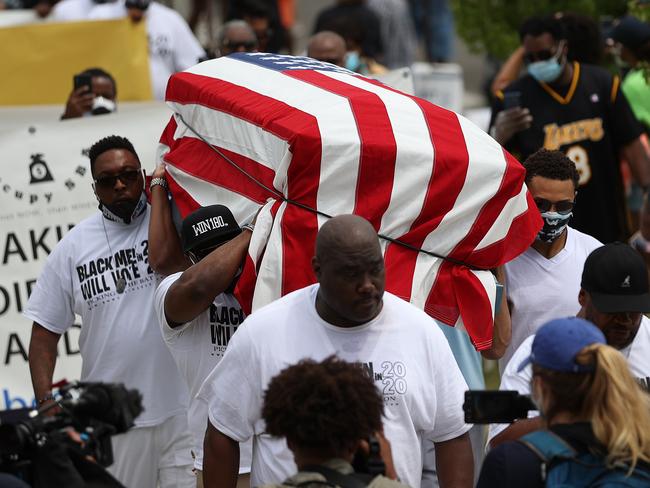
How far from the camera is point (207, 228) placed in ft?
17.0

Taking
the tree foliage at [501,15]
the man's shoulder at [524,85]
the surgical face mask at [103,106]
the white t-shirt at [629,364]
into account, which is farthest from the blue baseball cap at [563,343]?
the tree foliage at [501,15]

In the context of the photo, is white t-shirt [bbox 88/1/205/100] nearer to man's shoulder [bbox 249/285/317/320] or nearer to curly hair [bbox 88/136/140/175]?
curly hair [bbox 88/136/140/175]

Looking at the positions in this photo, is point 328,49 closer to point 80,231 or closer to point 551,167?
point 80,231

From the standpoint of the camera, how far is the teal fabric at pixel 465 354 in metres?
5.68

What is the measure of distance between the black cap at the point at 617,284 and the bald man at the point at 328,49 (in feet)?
12.2

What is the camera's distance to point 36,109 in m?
8.76

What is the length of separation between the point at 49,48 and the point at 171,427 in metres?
4.09

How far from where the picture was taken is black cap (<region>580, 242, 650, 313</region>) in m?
4.79

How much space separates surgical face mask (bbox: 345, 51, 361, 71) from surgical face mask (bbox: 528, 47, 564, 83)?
187cm

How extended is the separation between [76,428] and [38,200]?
4180mm

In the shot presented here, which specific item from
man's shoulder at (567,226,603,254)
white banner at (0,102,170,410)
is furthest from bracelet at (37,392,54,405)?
man's shoulder at (567,226,603,254)

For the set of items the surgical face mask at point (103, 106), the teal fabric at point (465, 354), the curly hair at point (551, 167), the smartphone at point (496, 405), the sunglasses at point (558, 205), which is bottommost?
the teal fabric at point (465, 354)

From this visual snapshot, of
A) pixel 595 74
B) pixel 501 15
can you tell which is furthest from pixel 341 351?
pixel 501 15

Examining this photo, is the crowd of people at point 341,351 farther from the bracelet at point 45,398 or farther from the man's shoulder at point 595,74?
the man's shoulder at point 595,74
